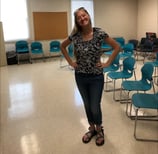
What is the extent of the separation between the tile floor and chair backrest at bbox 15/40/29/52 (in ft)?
8.03

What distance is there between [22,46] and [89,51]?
5.68 metres

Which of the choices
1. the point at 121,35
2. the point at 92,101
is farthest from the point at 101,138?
the point at 121,35

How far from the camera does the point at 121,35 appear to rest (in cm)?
924

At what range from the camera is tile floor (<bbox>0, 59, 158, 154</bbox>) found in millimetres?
2457

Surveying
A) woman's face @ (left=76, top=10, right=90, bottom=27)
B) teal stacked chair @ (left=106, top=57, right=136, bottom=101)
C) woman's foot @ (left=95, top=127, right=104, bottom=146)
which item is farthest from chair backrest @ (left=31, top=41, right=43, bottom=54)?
woman's face @ (left=76, top=10, right=90, bottom=27)

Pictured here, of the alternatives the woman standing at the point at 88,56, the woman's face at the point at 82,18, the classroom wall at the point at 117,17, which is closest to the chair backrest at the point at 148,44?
the classroom wall at the point at 117,17

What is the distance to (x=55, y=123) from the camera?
307 centimetres

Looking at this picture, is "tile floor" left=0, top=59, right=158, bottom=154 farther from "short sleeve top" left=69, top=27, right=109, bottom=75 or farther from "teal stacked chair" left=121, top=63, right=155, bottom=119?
"short sleeve top" left=69, top=27, right=109, bottom=75

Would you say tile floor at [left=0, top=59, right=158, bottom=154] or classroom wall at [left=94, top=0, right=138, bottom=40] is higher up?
classroom wall at [left=94, top=0, right=138, bottom=40]

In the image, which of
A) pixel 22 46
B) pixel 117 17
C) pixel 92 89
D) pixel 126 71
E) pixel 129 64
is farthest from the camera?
pixel 117 17

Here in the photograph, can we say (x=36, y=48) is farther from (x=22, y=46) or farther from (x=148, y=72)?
(x=148, y=72)

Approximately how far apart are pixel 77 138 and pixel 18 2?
5.98 metres

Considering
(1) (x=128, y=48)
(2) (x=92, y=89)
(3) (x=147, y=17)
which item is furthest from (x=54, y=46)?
(2) (x=92, y=89)

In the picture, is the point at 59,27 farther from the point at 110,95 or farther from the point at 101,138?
the point at 101,138
